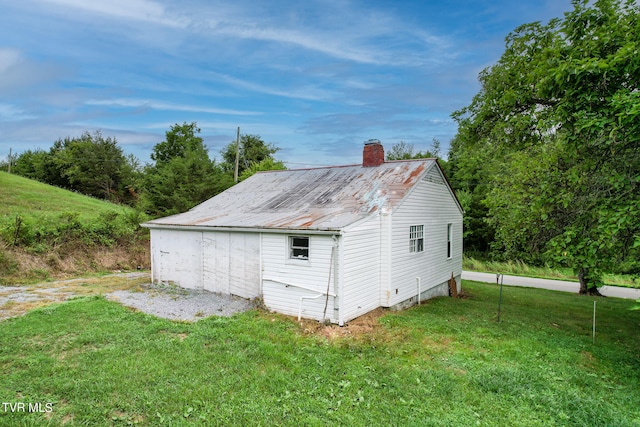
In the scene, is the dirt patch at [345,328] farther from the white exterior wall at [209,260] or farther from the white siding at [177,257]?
the white siding at [177,257]

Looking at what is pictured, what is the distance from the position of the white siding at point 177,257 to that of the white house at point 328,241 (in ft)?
0.12

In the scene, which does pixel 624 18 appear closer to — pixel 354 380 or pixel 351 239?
pixel 351 239

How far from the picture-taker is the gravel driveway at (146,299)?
9.59 m

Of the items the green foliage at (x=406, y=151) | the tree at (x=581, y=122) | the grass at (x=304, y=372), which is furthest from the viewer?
the green foliage at (x=406, y=151)

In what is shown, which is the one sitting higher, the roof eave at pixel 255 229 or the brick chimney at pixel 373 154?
the brick chimney at pixel 373 154

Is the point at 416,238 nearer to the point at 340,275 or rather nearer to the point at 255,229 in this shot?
the point at 340,275

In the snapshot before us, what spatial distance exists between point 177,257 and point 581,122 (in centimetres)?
1254

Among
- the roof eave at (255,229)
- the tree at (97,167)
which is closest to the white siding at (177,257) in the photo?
the roof eave at (255,229)

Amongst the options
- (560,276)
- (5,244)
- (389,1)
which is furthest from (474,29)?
(5,244)

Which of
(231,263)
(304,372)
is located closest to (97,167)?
(231,263)

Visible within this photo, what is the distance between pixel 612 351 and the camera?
303 inches

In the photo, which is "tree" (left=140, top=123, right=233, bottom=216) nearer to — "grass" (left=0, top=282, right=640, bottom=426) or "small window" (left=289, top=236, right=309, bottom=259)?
"grass" (left=0, top=282, right=640, bottom=426)

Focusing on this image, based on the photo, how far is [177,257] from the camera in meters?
13.0

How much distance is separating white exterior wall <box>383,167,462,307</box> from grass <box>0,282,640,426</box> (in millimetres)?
1700
